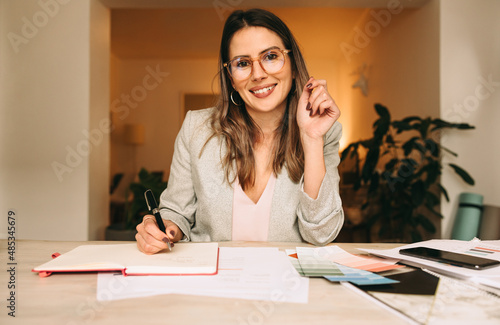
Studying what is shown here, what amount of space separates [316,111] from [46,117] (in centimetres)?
232

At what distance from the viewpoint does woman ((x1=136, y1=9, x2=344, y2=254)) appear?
3.87 ft

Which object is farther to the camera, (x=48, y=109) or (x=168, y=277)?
(x=48, y=109)

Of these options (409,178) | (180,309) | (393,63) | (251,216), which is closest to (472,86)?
(409,178)

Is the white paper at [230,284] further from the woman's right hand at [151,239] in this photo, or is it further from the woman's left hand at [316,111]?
the woman's left hand at [316,111]

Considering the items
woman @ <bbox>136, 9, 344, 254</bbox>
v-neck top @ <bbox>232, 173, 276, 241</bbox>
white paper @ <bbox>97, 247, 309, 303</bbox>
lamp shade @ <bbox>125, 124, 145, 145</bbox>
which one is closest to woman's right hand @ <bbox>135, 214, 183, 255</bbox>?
white paper @ <bbox>97, 247, 309, 303</bbox>

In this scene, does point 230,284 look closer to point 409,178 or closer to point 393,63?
point 409,178

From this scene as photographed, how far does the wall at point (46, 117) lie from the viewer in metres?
2.65

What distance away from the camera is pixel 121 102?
756cm

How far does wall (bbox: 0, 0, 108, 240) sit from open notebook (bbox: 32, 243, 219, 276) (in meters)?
2.10

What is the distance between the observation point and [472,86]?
8.77 feet

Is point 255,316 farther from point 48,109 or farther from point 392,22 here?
point 392,22

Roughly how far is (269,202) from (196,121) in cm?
44

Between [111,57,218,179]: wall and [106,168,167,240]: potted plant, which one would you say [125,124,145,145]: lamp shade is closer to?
[111,57,218,179]: wall

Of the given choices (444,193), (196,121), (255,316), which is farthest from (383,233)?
(255,316)
